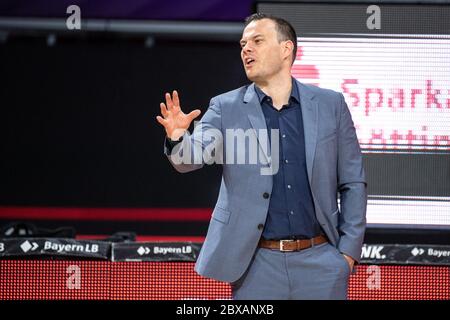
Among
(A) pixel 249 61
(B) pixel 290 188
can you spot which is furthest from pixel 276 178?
(A) pixel 249 61

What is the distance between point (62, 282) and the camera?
429 centimetres

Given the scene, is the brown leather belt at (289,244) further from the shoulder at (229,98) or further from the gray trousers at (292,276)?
the shoulder at (229,98)

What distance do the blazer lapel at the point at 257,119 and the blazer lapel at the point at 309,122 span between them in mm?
144

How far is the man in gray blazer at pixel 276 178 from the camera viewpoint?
113 inches

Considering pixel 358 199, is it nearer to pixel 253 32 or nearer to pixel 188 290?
pixel 253 32

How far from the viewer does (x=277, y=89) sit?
3.08 meters

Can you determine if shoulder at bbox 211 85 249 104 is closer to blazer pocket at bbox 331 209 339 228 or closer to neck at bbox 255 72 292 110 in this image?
neck at bbox 255 72 292 110

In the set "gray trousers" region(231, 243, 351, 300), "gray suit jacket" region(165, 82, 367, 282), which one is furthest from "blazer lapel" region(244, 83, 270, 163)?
"gray trousers" region(231, 243, 351, 300)

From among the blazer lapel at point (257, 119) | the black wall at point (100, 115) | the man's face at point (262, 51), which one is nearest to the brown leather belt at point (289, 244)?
the blazer lapel at point (257, 119)

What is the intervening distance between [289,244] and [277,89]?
1.96 ft

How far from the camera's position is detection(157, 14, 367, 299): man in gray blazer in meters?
2.88

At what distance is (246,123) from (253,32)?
1.17 ft

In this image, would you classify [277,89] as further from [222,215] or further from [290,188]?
[222,215]
